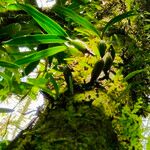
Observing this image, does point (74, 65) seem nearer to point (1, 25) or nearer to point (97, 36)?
point (97, 36)

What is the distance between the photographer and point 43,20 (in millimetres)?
1143

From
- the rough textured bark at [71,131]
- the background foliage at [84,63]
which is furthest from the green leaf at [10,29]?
the rough textured bark at [71,131]

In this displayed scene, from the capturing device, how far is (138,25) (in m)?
1.53

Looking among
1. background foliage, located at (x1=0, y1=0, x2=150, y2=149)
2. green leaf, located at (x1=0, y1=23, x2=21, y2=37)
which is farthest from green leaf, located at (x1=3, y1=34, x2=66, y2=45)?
green leaf, located at (x1=0, y1=23, x2=21, y2=37)

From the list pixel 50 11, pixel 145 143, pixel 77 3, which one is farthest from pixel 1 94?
pixel 145 143

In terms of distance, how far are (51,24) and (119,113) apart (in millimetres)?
350

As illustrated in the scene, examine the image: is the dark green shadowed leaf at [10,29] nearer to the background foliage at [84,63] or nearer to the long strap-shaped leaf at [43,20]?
the background foliage at [84,63]

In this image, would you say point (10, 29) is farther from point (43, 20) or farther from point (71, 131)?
point (71, 131)

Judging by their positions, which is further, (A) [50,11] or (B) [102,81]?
(A) [50,11]

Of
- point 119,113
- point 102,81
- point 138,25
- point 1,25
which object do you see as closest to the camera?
point 119,113

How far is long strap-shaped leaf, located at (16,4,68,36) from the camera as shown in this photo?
1.13 meters

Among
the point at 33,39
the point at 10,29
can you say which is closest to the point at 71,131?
the point at 33,39

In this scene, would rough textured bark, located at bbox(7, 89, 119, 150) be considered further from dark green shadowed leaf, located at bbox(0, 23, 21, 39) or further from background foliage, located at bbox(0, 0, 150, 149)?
dark green shadowed leaf, located at bbox(0, 23, 21, 39)

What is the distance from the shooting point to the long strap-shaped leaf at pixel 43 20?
1130 mm
